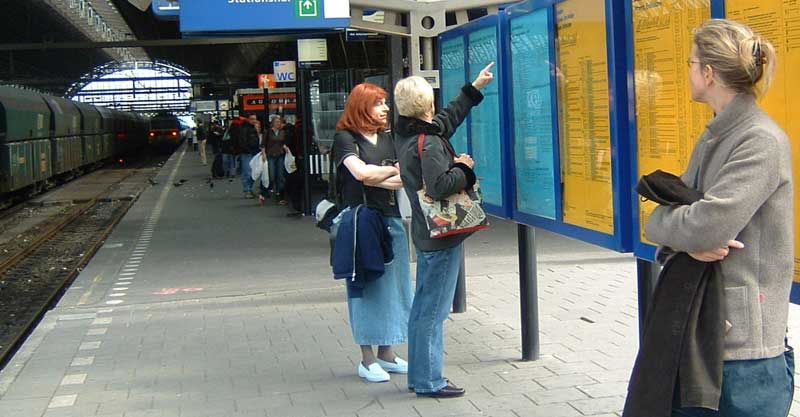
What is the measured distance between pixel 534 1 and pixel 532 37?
0.67 feet

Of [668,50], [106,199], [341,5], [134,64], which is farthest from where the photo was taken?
[134,64]

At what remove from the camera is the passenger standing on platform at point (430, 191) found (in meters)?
5.21

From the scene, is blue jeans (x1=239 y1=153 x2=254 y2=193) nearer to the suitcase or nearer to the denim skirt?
the suitcase

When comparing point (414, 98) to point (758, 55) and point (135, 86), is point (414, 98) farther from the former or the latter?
point (135, 86)

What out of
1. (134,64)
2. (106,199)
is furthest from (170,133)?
(106,199)

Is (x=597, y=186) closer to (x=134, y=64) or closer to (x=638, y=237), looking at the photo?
(x=638, y=237)

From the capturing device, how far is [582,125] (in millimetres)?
5098

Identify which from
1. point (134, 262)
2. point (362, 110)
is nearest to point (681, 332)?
point (362, 110)

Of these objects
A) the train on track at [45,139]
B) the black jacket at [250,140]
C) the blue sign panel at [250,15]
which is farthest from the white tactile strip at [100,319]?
the train on track at [45,139]

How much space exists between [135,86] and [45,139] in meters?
63.9

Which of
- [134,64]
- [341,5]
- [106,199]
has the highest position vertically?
[134,64]

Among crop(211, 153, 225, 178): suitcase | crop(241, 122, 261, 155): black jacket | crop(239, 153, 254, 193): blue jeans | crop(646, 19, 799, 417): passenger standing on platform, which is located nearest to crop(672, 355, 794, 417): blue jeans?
crop(646, 19, 799, 417): passenger standing on platform

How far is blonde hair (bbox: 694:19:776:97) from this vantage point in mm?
2725

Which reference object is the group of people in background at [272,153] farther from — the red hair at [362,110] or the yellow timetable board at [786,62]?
the yellow timetable board at [786,62]
